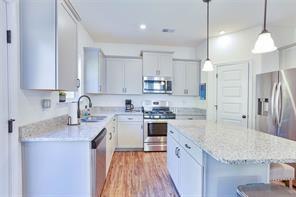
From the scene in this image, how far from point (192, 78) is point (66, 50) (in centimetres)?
376

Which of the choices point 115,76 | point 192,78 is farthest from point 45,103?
point 192,78

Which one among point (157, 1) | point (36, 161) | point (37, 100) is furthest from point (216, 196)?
point (157, 1)

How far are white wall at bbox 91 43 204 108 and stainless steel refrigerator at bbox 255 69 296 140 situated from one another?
169cm

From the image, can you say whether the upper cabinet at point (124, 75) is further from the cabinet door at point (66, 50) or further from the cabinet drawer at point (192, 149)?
the cabinet drawer at point (192, 149)

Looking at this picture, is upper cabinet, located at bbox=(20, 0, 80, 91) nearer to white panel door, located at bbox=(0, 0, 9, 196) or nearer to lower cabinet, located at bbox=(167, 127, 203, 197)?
white panel door, located at bbox=(0, 0, 9, 196)

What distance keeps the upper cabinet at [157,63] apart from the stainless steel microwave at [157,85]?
113mm

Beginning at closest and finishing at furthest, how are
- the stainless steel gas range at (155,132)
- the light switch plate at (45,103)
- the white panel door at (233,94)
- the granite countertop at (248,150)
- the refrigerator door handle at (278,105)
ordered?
the granite countertop at (248,150), the light switch plate at (45,103), the refrigerator door handle at (278,105), the white panel door at (233,94), the stainless steel gas range at (155,132)

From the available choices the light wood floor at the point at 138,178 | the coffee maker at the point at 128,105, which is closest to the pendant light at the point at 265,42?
the light wood floor at the point at 138,178

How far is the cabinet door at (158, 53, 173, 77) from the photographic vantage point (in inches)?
201

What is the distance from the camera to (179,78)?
5.31 metres

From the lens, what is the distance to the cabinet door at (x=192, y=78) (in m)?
5.33

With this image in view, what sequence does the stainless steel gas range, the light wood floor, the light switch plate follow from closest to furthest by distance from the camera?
the light switch plate < the light wood floor < the stainless steel gas range

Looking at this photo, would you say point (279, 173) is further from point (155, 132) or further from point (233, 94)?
point (155, 132)

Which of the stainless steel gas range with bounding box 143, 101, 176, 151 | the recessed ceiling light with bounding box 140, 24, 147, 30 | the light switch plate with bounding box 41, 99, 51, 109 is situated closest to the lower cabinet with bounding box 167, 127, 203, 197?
the light switch plate with bounding box 41, 99, 51, 109
